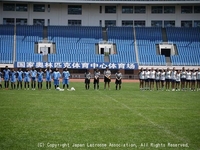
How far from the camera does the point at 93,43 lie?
53750 millimetres

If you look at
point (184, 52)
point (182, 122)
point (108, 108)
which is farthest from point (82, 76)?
point (182, 122)

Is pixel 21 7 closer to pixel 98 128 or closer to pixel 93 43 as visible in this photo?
pixel 93 43

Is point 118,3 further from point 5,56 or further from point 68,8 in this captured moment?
point 5,56

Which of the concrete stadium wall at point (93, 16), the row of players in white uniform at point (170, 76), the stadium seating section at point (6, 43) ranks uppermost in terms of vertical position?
the concrete stadium wall at point (93, 16)

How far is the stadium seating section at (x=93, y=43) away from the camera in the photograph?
166 feet

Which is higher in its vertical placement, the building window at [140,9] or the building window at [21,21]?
the building window at [140,9]

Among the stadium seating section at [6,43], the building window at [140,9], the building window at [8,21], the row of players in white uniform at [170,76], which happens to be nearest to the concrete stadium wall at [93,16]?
the building window at [140,9]

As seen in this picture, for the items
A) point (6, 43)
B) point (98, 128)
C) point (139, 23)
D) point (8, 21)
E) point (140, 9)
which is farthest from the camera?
point (139, 23)

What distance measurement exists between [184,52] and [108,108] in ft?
128

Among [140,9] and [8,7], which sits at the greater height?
[8,7]

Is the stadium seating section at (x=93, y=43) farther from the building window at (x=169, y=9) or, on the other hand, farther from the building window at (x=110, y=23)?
the building window at (x=169, y=9)

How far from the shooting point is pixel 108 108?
1566cm

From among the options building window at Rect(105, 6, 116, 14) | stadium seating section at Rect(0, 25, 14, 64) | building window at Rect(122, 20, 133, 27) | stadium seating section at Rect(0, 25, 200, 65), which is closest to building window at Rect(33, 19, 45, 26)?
stadium seating section at Rect(0, 25, 200, 65)

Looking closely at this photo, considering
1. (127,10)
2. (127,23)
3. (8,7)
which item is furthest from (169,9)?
(8,7)
